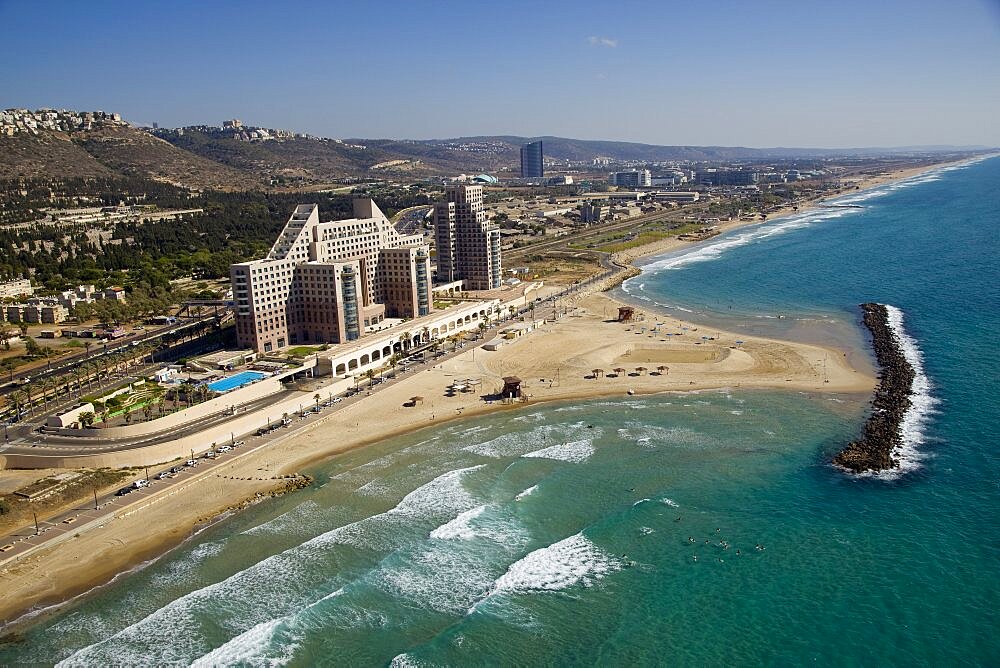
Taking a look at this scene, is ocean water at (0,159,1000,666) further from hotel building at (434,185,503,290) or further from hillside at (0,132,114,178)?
hillside at (0,132,114,178)

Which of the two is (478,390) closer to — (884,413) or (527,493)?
(527,493)

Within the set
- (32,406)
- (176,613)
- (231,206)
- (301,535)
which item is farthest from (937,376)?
(231,206)

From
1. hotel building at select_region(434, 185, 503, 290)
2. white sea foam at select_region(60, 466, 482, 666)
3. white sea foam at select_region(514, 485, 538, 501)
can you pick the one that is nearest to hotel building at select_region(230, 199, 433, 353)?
hotel building at select_region(434, 185, 503, 290)

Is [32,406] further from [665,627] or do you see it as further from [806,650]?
[806,650]

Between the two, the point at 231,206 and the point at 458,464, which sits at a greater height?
the point at 231,206

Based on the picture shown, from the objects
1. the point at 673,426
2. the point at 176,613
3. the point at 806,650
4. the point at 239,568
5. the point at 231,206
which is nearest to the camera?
the point at 806,650

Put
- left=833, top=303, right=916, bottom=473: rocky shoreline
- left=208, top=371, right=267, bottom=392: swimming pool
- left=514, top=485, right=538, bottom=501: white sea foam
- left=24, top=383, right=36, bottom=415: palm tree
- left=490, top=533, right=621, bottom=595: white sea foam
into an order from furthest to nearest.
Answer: left=208, top=371, right=267, bottom=392: swimming pool → left=24, top=383, right=36, bottom=415: palm tree → left=833, top=303, right=916, bottom=473: rocky shoreline → left=514, top=485, right=538, bottom=501: white sea foam → left=490, top=533, right=621, bottom=595: white sea foam

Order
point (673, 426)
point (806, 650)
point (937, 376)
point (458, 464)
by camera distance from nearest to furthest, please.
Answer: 1. point (806, 650)
2. point (458, 464)
3. point (673, 426)
4. point (937, 376)

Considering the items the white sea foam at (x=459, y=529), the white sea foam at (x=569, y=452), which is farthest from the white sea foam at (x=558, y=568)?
the white sea foam at (x=569, y=452)
